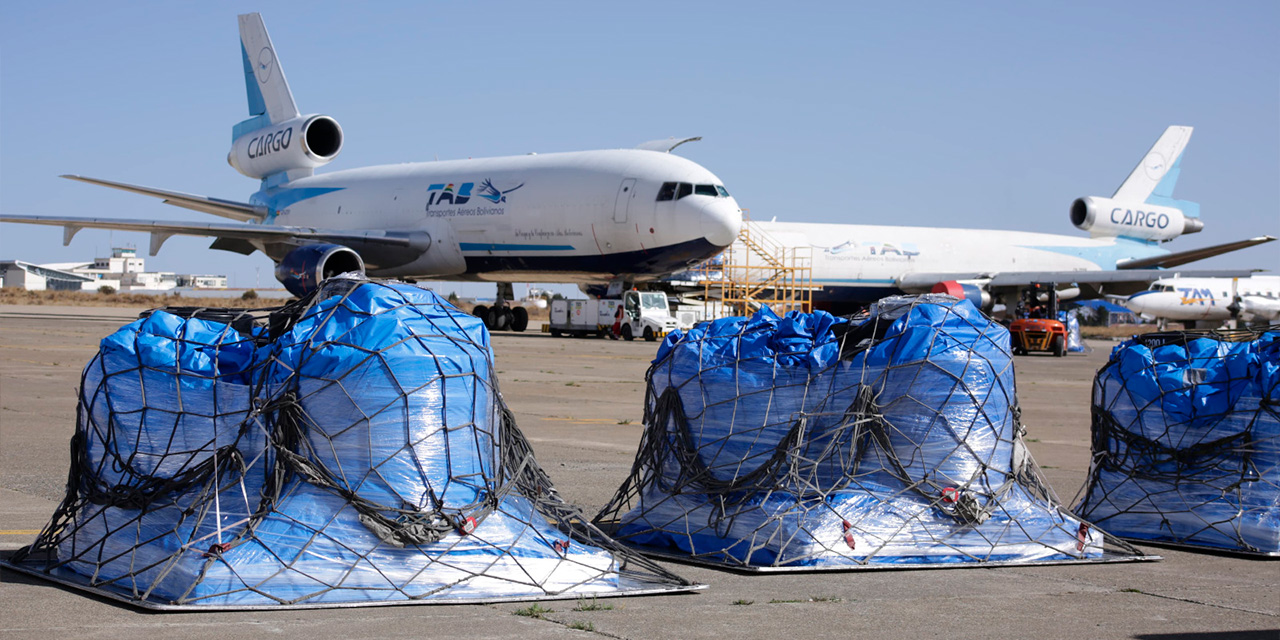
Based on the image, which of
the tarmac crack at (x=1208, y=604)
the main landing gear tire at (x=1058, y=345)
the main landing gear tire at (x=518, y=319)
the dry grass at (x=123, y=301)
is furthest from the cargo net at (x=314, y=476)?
the dry grass at (x=123, y=301)

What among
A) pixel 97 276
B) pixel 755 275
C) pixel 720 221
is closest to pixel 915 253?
pixel 755 275

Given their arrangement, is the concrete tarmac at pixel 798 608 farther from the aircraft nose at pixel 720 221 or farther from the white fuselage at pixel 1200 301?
the white fuselage at pixel 1200 301

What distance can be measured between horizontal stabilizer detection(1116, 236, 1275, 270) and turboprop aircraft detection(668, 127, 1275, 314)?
0.04 metres

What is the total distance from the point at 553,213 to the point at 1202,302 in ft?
121

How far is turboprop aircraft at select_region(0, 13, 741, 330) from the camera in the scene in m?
27.7

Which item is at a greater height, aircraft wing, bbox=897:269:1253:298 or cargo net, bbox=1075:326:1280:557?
aircraft wing, bbox=897:269:1253:298

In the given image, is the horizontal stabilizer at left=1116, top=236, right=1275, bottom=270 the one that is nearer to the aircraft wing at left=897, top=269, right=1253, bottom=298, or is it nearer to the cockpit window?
the aircraft wing at left=897, top=269, right=1253, bottom=298

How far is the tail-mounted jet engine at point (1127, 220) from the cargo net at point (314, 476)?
45192mm

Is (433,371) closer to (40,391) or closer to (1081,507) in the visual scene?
(1081,507)

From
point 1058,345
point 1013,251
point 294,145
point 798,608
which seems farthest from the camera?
point 1013,251

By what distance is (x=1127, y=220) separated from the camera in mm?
47938

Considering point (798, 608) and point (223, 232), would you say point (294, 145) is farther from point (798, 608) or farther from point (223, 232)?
point (798, 608)

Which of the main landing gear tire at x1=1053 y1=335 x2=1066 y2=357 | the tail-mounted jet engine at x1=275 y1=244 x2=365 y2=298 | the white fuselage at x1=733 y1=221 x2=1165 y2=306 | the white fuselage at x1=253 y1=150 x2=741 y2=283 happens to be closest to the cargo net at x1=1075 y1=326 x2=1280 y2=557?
the white fuselage at x1=253 y1=150 x2=741 y2=283

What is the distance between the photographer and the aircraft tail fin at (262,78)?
3866 centimetres
